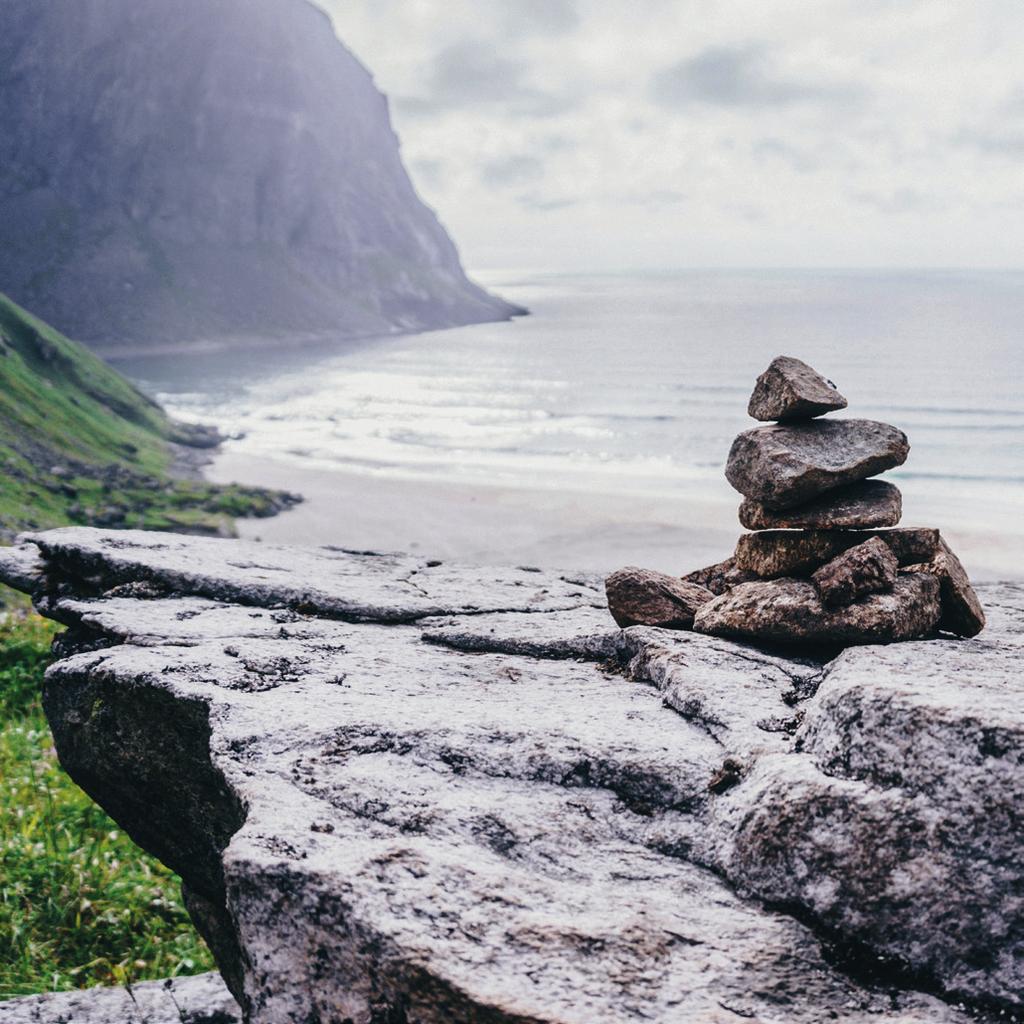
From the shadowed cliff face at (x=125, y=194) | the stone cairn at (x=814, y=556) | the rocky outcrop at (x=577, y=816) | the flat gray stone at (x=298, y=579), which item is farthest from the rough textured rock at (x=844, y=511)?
the shadowed cliff face at (x=125, y=194)

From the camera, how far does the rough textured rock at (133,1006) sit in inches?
227

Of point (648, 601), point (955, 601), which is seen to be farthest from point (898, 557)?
point (648, 601)

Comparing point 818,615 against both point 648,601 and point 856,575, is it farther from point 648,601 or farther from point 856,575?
point 648,601

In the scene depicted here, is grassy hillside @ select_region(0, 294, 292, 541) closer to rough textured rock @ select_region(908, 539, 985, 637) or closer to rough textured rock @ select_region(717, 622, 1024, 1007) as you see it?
rough textured rock @ select_region(908, 539, 985, 637)

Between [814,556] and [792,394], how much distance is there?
3.57ft

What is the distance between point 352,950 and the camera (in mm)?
3361

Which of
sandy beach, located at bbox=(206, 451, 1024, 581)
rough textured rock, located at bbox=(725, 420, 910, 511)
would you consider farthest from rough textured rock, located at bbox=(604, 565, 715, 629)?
sandy beach, located at bbox=(206, 451, 1024, 581)

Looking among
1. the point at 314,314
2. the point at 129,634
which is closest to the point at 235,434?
the point at 129,634

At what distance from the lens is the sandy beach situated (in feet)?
126

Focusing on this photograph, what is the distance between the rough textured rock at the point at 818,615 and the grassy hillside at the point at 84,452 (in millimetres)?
34967

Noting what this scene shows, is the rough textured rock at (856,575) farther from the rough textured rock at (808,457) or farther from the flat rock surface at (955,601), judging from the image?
the rough textured rock at (808,457)

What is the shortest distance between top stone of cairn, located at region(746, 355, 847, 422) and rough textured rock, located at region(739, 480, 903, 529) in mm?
589

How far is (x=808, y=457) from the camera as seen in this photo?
572 cm

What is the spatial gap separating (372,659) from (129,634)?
1705mm
